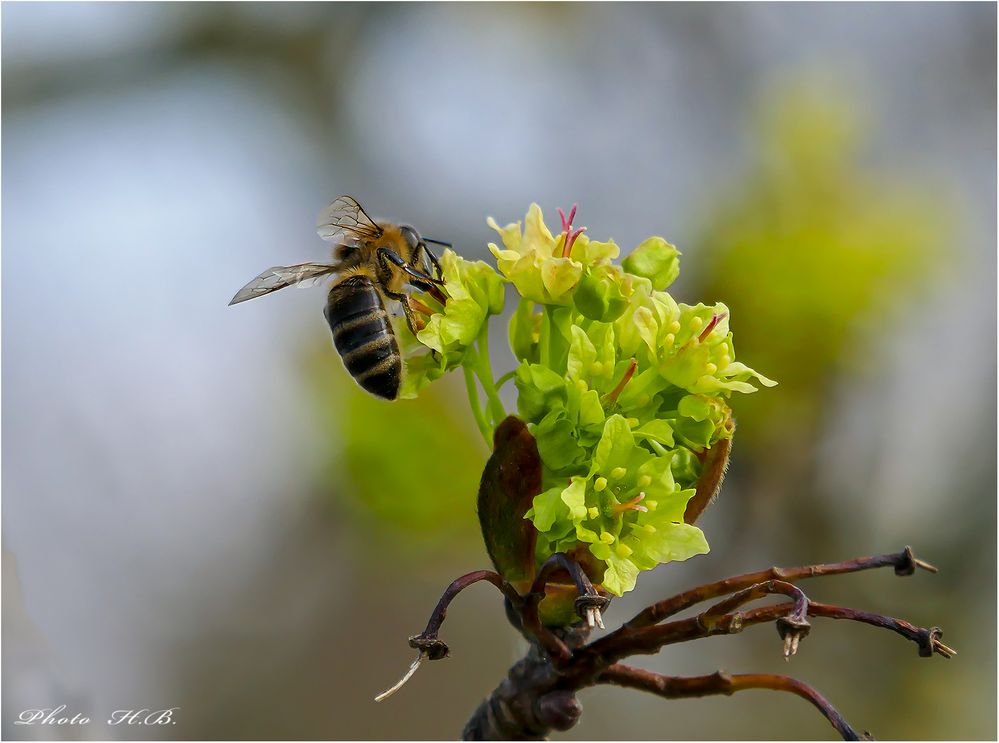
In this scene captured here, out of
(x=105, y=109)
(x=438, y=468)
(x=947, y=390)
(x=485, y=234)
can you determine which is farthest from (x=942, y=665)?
(x=105, y=109)

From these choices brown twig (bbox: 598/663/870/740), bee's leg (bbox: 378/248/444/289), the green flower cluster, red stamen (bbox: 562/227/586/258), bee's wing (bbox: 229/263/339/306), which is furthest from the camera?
bee's wing (bbox: 229/263/339/306)

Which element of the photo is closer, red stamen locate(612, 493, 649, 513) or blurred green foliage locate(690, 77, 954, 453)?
red stamen locate(612, 493, 649, 513)

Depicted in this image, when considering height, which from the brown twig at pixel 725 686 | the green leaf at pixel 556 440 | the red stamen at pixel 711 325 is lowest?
the brown twig at pixel 725 686

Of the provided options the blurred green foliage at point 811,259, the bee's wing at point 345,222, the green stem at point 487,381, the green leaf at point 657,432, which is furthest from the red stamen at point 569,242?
the blurred green foliage at point 811,259

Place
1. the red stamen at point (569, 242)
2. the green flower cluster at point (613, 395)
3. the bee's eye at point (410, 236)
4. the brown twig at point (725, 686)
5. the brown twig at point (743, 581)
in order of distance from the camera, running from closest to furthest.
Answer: the brown twig at point (725, 686), the brown twig at point (743, 581), the green flower cluster at point (613, 395), the red stamen at point (569, 242), the bee's eye at point (410, 236)

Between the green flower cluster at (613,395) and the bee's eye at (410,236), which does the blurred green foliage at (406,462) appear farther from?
the green flower cluster at (613,395)

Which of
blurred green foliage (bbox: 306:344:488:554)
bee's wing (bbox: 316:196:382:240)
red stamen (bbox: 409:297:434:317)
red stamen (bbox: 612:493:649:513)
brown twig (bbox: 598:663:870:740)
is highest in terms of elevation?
bee's wing (bbox: 316:196:382:240)

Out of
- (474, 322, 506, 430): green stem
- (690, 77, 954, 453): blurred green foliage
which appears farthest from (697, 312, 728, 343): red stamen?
(690, 77, 954, 453): blurred green foliage

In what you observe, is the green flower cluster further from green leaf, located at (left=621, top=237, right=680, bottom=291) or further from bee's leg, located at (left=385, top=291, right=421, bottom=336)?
bee's leg, located at (left=385, top=291, right=421, bottom=336)
